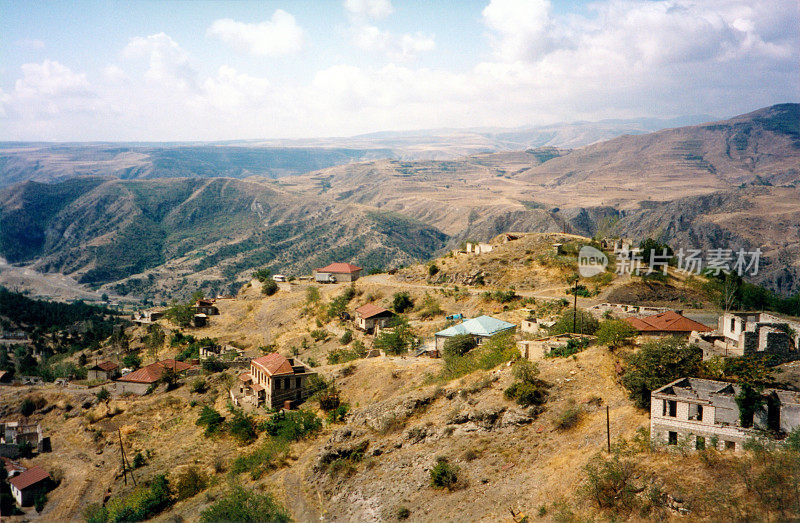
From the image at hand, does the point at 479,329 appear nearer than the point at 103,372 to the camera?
Yes

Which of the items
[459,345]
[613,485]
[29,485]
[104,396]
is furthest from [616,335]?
[104,396]

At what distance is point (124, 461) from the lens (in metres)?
34.8

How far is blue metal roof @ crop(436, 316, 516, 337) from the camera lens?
1607 inches

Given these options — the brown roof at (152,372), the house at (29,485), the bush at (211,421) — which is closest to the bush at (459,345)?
the bush at (211,421)

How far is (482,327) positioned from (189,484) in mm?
23843

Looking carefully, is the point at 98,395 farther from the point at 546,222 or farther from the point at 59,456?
the point at 546,222

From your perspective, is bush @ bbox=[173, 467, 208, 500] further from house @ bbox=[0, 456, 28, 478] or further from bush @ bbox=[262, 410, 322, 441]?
house @ bbox=[0, 456, 28, 478]

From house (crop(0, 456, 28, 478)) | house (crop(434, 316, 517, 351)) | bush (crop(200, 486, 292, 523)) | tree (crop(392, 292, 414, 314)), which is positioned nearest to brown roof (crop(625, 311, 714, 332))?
house (crop(434, 316, 517, 351))

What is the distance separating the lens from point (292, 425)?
34.5 m

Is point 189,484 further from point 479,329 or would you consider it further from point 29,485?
point 479,329

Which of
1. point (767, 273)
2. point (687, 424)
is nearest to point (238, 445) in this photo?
point (687, 424)

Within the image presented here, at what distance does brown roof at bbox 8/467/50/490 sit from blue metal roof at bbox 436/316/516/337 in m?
31.9

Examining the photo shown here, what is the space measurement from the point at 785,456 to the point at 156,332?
71.0 meters

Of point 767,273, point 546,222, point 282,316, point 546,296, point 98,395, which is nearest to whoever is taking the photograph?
point 98,395
